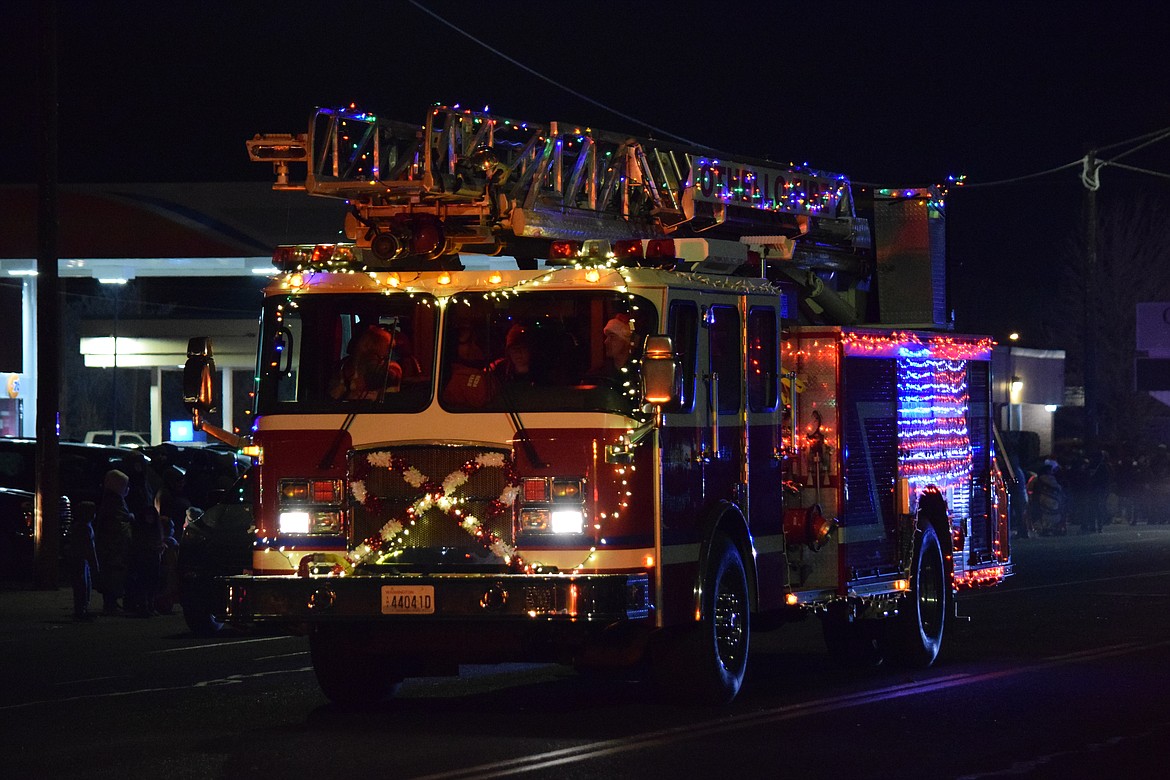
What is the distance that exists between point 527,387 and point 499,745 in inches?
82.7

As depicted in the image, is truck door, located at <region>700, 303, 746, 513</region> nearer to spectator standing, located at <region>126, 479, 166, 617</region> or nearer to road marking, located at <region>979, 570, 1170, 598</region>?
spectator standing, located at <region>126, 479, 166, 617</region>

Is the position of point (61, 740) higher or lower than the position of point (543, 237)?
lower

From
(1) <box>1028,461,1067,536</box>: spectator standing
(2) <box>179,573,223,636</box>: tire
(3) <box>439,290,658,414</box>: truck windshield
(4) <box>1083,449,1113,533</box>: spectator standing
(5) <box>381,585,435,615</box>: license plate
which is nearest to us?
(5) <box>381,585,435,615</box>: license plate

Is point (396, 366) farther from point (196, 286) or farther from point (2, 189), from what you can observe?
point (196, 286)

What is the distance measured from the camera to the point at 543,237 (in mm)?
12250

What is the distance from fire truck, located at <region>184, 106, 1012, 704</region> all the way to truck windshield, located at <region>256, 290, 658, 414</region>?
0.05ft

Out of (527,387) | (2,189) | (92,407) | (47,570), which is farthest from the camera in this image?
(92,407)

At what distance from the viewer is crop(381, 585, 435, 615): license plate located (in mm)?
11156

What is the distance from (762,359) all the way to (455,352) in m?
2.32

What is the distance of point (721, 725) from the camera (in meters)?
11.5

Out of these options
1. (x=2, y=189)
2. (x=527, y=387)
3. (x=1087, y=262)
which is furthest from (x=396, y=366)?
(x=1087, y=262)

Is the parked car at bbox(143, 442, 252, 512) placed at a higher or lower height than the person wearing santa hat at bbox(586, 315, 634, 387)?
lower

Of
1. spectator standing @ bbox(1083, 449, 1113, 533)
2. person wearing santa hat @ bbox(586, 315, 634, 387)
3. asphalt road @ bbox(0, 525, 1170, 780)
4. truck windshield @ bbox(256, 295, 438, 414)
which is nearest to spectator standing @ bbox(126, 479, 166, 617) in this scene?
asphalt road @ bbox(0, 525, 1170, 780)

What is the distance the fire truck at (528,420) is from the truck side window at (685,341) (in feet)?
0.07
